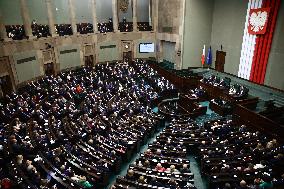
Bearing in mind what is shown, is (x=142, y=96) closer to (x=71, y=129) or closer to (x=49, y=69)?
(x=71, y=129)

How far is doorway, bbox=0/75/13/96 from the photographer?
17422mm

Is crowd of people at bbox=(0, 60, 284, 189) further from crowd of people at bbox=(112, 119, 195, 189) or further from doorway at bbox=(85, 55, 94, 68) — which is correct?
doorway at bbox=(85, 55, 94, 68)

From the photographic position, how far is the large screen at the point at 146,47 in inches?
1093

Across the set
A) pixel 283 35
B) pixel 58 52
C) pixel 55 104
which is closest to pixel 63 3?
pixel 58 52

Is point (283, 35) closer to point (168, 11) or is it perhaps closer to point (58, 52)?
point (168, 11)

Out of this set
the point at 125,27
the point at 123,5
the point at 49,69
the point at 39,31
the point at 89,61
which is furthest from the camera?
the point at 125,27

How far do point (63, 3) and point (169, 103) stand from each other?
15926 mm

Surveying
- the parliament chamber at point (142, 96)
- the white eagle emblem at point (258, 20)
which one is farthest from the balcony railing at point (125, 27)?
the white eagle emblem at point (258, 20)

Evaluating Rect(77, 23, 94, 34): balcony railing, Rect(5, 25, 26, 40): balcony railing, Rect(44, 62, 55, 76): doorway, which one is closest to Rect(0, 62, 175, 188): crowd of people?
Rect(44, 62, 55, 76): doorway

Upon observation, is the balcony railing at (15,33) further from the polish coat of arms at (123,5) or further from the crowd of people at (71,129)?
the polish coat of arms at (123,5)

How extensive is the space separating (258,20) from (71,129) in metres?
15.8

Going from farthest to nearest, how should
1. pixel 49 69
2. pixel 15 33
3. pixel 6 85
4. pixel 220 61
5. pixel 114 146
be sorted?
pixel 220 61, pixel 49 69, pixel 15 33, pixel 6 85, pixel 114 146

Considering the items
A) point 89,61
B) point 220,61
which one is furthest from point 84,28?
point 220,61

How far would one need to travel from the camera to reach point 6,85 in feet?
58.3
